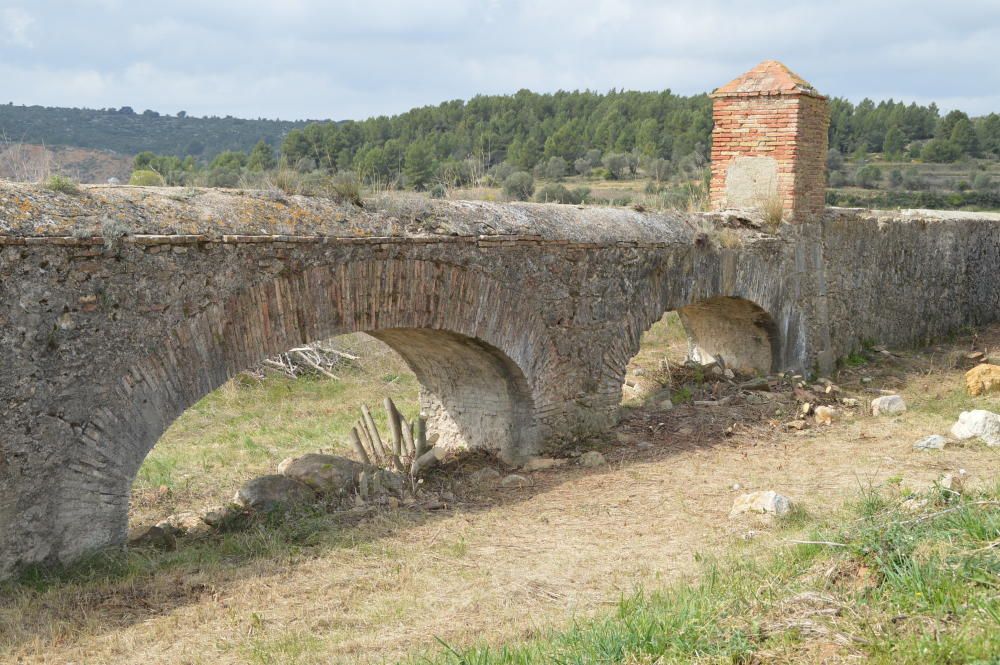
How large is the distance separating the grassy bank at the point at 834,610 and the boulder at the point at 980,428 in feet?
12.2

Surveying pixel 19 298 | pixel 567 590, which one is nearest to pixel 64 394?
pixel 19 298

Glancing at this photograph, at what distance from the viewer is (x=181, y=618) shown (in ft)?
15.3

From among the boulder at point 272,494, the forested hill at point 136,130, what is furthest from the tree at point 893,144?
the boulder at point 272,494

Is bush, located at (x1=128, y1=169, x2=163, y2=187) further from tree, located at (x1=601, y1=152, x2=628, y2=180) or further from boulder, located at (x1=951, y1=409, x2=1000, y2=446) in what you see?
tree, located at (x1=601, y1=152, x2=628, y2=180)

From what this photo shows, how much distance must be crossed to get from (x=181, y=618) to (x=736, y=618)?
2725 millimetres

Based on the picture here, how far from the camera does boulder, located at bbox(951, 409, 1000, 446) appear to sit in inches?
308

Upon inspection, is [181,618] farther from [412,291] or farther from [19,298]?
[412,291]

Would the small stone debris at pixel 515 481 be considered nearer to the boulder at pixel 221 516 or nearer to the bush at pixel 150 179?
the boulder at pixel 221 516

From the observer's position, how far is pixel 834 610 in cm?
377

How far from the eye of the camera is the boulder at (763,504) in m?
5.87

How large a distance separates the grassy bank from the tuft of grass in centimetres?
314

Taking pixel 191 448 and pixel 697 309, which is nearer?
pixel 191 448

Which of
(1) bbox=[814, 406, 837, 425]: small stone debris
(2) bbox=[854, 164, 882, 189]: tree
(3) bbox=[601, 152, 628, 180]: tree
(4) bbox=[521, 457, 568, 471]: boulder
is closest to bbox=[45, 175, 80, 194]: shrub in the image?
(4) bbox=[521, 457, 568, 471]: boulder

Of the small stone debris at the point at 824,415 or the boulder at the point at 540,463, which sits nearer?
the boulder at the point at 540,463
